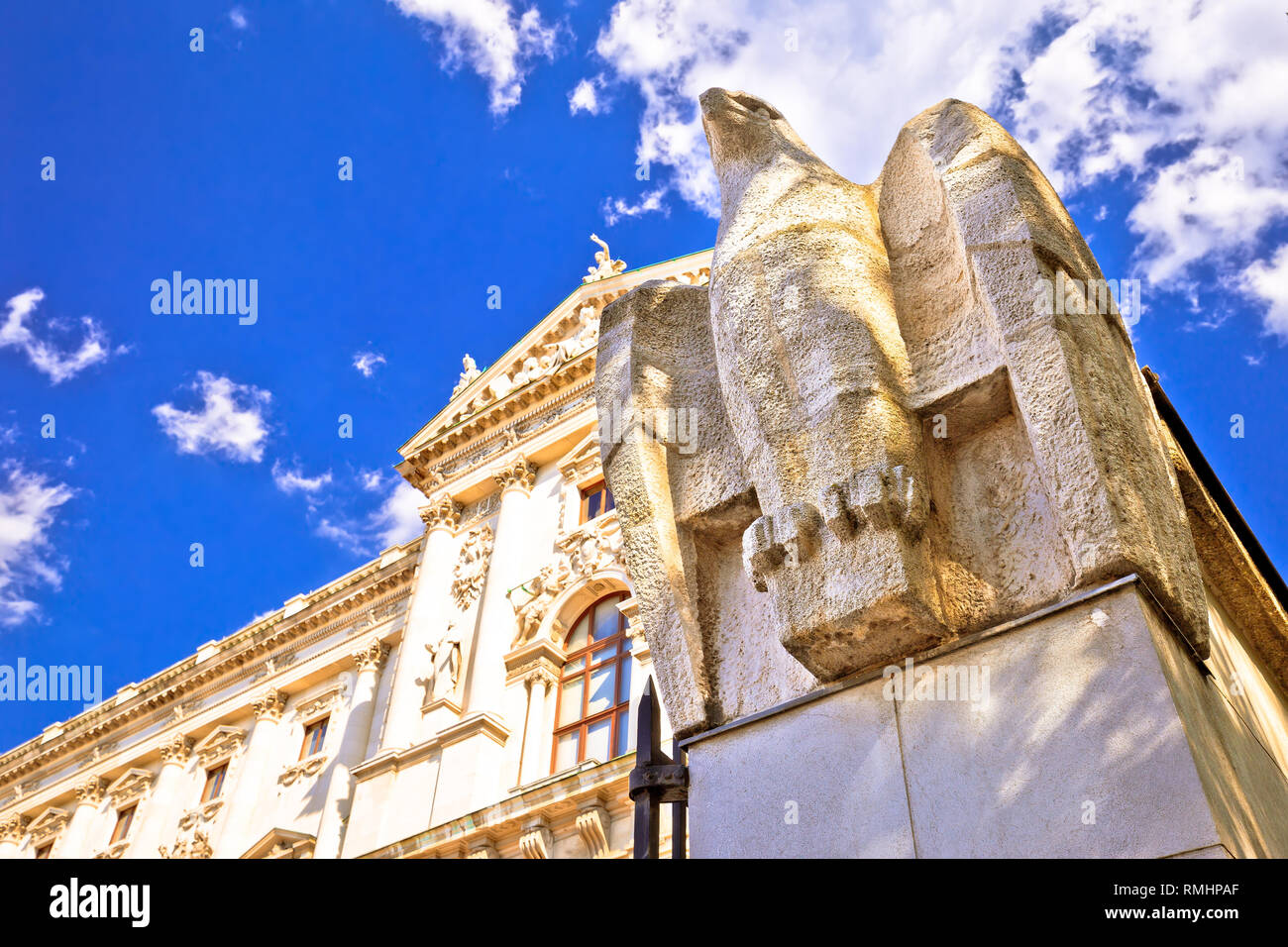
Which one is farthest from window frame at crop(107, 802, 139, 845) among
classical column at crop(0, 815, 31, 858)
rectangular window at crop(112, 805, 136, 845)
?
classical column at crop(0, 815, 31, 858)

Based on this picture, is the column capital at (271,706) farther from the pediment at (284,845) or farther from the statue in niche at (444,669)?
the statue in niche at (444,669)

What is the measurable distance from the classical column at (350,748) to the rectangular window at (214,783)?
12.3 feet

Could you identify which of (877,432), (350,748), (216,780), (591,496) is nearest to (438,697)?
(350,748)

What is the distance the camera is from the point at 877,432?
10.9 feet

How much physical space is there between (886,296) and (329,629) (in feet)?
75.1

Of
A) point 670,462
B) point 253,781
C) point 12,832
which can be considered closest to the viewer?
point 670,462

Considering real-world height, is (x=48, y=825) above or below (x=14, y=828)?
below

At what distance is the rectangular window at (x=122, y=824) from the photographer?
25458 mm

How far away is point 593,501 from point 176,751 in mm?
12079

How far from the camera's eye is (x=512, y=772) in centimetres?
1755

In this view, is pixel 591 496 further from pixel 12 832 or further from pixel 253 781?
pixel 12 832

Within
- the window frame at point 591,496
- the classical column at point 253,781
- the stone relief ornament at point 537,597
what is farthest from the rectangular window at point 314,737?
A: the window frame at point 591,496

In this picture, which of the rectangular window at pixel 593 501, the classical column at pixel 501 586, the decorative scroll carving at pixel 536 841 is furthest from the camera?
the rectangular window at pixel 593 501
